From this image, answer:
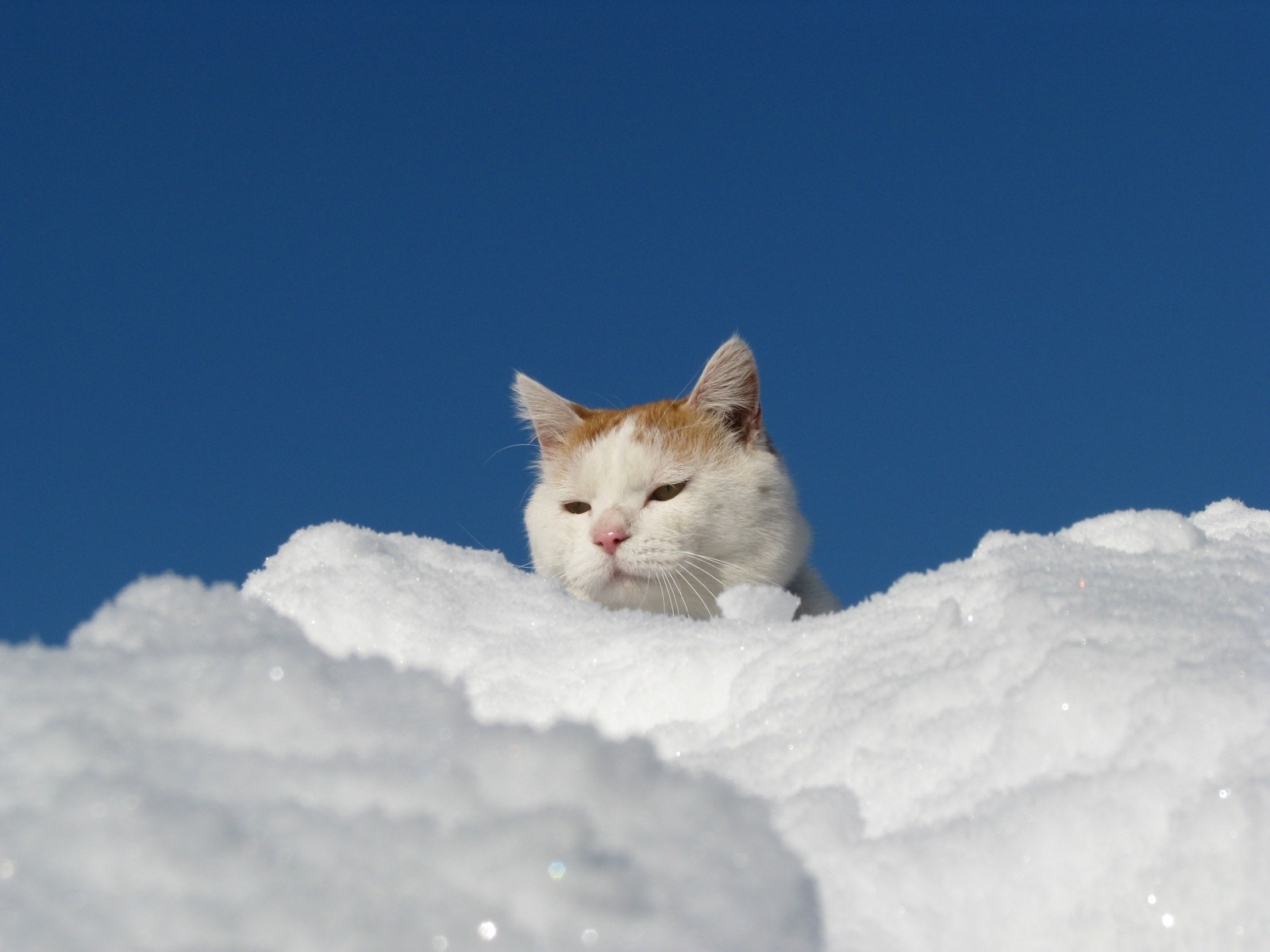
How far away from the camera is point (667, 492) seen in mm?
3684

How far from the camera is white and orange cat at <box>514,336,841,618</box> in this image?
3.46 metres

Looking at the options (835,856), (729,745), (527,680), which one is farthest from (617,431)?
(835,856)

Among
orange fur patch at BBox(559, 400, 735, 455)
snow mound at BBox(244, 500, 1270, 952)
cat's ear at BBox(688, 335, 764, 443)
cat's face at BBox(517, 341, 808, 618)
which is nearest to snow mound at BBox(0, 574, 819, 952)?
snow mound at BBox(244, 500, 1270, 952)

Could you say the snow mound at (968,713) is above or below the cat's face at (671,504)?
below

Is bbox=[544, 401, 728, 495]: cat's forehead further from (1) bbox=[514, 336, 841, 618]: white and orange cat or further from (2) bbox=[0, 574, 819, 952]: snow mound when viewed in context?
(2) bbox=[0, 574, 819, 952]: snow mound

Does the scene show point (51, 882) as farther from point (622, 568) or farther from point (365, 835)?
point (622, 568)

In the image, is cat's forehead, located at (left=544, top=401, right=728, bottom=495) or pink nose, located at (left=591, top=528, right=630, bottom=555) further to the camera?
cat's forehead, located at (left=544, top=401, right=728, bottom=495)

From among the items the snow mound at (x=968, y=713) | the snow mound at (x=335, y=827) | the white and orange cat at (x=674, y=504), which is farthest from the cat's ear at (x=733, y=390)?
the snow mound at (x=335, y=827)

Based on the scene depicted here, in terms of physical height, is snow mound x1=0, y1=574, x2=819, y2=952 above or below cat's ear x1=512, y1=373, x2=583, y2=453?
below

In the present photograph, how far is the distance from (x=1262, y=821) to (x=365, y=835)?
104cm

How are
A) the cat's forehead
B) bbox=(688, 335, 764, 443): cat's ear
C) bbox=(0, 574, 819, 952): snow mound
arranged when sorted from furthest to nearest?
bbox=(688, 335, 764, 443): cat's ear → the cat's forehead → bbox=(0, 574, 819, 952): snow mound

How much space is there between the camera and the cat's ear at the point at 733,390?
399 cm

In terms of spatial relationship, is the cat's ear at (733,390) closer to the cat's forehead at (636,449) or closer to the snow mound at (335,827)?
the cat's forehead at (636,449)

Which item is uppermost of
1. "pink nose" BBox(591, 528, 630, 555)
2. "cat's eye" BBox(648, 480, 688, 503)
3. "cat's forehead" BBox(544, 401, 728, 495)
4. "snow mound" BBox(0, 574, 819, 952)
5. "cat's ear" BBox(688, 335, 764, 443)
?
"cat's ear" BBox(688, 335, 764, 443)
